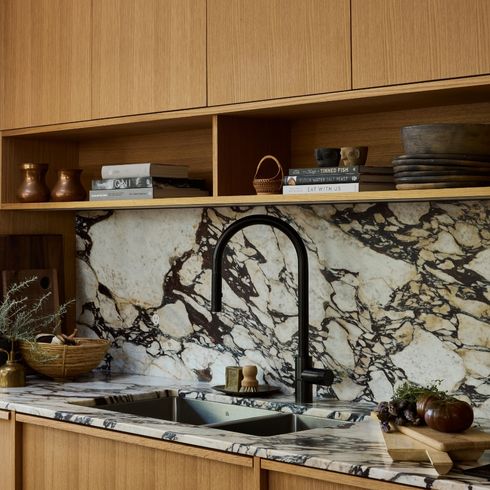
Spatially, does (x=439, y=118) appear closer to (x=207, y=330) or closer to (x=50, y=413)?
(x=207, y=330)

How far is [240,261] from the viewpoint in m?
3.44

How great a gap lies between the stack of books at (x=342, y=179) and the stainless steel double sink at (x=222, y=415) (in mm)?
700

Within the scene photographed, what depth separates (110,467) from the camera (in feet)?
9.22

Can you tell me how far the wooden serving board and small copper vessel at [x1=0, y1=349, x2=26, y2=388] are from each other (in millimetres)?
1572

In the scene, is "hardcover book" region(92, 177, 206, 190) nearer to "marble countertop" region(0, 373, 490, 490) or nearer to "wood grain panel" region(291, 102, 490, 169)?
"wood grain panel" region(291, 102, 490, 169)

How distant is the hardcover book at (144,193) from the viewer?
3.25 metres

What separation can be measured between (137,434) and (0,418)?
2.09ft

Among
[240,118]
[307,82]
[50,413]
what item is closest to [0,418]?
[50,413]

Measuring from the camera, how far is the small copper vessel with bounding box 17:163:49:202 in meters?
3.67

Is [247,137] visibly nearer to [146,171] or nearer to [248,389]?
[146,171]

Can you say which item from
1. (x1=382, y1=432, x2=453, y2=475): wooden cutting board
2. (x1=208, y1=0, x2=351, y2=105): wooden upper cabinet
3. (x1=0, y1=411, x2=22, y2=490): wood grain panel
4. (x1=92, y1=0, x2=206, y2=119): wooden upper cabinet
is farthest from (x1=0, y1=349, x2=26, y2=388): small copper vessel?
(x1=382, y1=432, x2=453, y2=475): wooden cutting board

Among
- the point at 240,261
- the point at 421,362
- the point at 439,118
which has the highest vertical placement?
the point at 439,118

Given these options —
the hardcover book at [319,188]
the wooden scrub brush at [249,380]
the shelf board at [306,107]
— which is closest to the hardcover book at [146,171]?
the shelf board at [306,107]

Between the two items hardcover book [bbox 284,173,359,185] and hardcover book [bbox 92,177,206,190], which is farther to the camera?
hardcover book [bbox 92,177,206,190]
